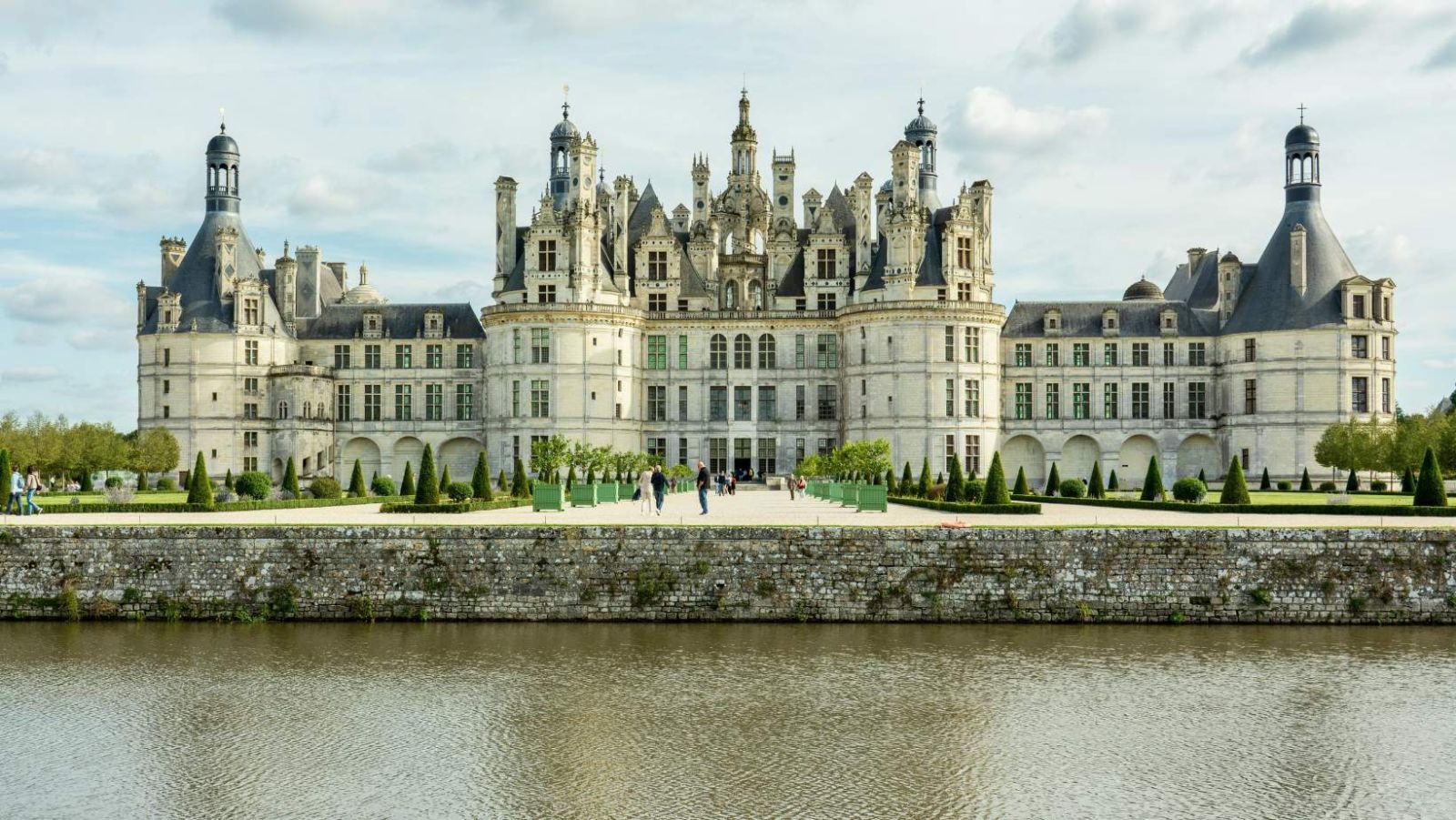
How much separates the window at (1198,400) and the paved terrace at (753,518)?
29.9m

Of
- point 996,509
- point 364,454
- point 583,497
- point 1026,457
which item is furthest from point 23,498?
point 1026,457

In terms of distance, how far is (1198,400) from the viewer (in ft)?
225

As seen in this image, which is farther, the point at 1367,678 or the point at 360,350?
the point at 360,350

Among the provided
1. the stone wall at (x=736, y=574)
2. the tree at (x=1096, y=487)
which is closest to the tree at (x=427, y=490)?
the stone wall at (x=736, y=574)

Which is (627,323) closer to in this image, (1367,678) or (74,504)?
(74,504)

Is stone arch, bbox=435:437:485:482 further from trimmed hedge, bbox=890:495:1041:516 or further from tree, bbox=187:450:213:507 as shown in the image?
trimmed hedge, bbox=890:495:1041:516

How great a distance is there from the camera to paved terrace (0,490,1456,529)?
32438 mm

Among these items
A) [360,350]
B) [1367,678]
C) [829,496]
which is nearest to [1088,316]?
[829,496]

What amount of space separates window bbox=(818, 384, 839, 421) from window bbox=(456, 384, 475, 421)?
18193mm

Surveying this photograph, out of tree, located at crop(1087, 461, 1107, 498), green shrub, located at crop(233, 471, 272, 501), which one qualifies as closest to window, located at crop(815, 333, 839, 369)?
tree, located at crop(1087, 461, 1107, 498)

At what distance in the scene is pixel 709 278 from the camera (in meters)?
71.9

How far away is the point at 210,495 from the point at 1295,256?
50496 millimetres

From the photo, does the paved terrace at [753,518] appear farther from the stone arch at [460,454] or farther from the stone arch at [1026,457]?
the stone arch at [460,454]

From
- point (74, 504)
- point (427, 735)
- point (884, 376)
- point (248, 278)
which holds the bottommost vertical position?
point (427, 735)
